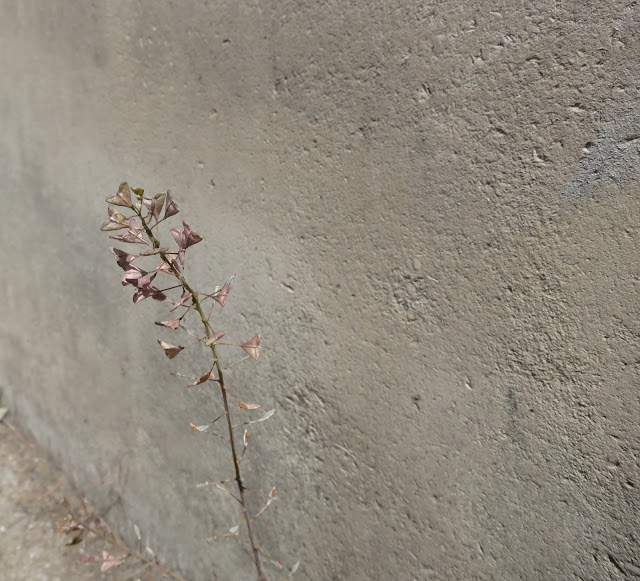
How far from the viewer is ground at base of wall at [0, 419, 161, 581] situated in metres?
2.34

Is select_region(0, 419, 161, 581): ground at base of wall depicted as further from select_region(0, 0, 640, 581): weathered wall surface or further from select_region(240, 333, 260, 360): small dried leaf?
select_region(240, 333, 260, 360): small dried leaf

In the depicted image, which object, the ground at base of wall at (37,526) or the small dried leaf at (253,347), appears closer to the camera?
the small dried leaf at (253,347)

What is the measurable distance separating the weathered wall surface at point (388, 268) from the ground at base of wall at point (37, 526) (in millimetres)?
201

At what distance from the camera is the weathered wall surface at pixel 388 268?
139 cm

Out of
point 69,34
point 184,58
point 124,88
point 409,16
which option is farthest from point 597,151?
point 69,34

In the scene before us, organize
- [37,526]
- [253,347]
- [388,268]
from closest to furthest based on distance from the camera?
1. [253,347]
2. [388,268]
3. [37,526]

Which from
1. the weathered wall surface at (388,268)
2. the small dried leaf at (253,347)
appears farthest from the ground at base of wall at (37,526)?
the small dried leaf at (253,347)

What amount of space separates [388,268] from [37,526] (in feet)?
6.36

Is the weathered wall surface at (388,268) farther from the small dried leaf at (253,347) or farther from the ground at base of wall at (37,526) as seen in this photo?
the small dried leaf at (253,347)

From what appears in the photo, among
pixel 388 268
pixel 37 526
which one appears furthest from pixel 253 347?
pixel 37 526

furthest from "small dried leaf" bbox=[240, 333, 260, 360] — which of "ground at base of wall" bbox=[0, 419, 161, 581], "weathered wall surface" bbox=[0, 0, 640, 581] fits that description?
"ground at base of wall" bbox=[0, 419, 161, 581]

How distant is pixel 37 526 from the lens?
2521 millimetres

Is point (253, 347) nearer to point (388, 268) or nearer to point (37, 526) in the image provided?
point (388, 268)

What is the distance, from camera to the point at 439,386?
1625mm
